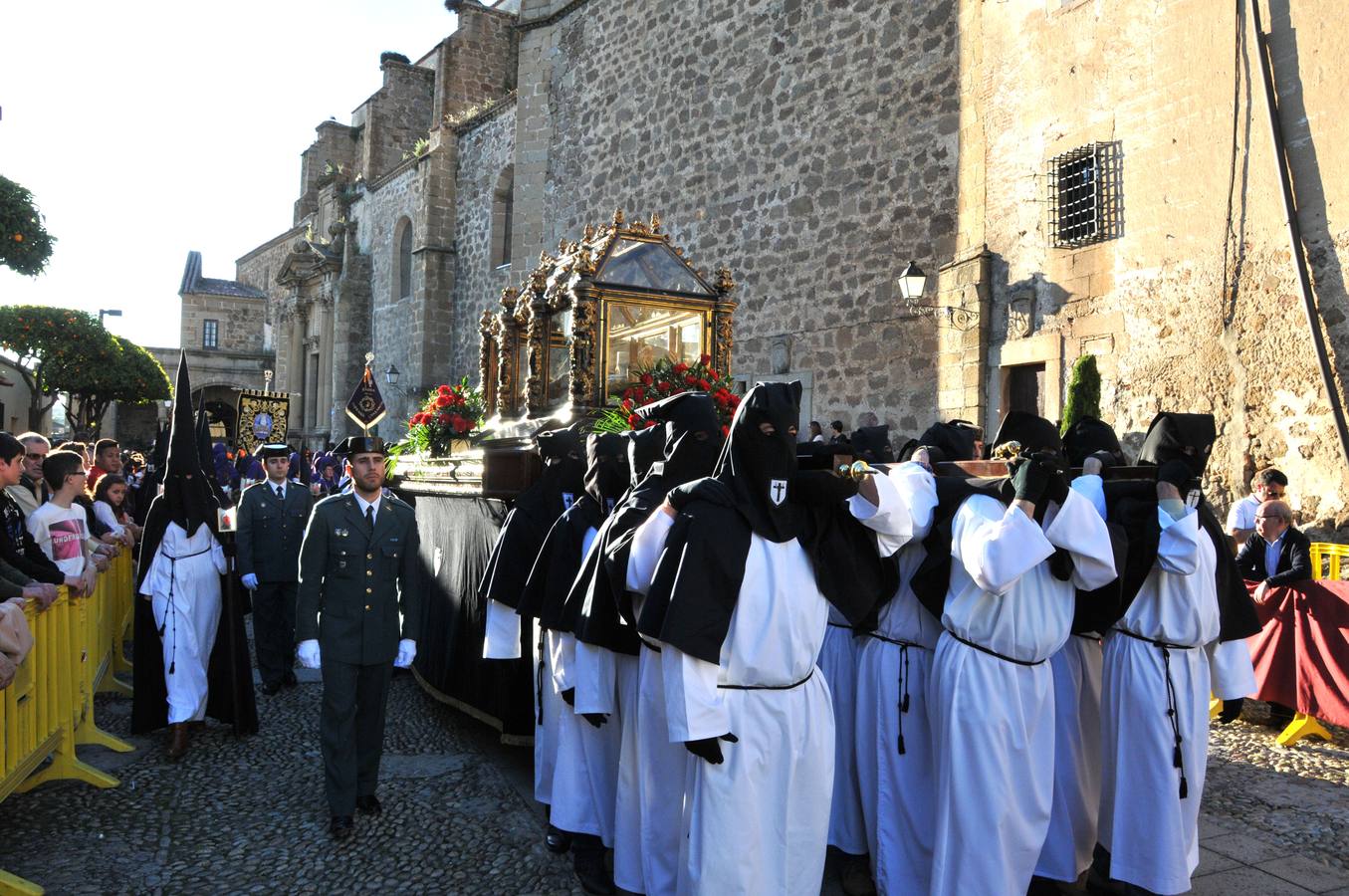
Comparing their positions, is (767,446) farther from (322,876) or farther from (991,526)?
(322,876)

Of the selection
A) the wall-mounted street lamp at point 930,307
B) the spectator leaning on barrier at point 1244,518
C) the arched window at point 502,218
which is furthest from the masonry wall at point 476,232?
the spectator leaning on barrier at point 1244,518

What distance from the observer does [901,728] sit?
14.0ft

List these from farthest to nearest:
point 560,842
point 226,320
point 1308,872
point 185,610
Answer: point 226,320, point 185,610, point 560,842, point 1308,872

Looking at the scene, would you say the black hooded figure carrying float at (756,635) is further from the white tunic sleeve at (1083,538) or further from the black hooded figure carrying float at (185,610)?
the black hooded figure carrying float at (185,610)

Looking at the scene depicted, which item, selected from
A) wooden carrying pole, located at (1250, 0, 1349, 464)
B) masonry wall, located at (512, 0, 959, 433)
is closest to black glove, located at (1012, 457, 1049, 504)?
wooden carrying pole, located at (1250, 0, 1349, 464)

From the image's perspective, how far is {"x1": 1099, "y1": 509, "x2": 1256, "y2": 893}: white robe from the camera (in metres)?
4.02

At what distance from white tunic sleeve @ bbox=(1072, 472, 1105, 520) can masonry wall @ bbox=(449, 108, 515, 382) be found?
68.8 ft

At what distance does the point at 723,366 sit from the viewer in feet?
26.0

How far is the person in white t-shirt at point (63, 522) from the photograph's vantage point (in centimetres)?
583

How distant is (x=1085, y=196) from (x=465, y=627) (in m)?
8.32

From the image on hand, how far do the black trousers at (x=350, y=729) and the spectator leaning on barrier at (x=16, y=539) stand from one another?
1.51 m

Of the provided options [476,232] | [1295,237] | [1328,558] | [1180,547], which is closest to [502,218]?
[476,232]

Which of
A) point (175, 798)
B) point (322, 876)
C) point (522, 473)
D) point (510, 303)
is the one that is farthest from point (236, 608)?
point (510, 303)

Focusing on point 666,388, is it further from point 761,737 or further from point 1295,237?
point 1295,237
